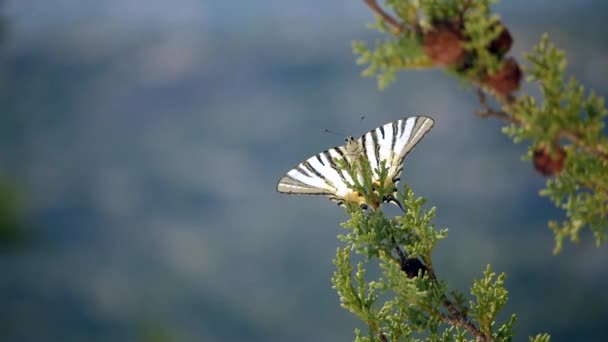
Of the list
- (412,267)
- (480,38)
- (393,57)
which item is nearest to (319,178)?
(412,267)

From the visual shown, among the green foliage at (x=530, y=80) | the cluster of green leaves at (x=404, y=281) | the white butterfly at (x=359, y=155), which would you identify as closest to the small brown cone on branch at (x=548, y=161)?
the green foliage at (x=530, y=80)

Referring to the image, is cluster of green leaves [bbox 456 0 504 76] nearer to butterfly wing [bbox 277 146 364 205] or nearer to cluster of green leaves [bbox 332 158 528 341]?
cluster of green leaves [bbox 332 158 528 341]

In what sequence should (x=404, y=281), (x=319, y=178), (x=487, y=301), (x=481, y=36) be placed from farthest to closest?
(x=319, y=178)
(x=487, y=301)
(x=404, y=281)
(x=481, y=36)

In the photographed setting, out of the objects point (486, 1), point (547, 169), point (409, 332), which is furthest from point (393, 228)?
point (486, 1)

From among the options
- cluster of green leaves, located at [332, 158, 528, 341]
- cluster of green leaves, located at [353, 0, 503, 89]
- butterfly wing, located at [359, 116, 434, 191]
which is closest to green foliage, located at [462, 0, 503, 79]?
cluster of green leaves, located at [353, 0, 503, 89]

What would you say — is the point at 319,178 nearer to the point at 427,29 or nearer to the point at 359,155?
the point at 359,155

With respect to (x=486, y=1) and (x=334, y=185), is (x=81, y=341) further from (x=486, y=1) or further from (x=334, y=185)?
(x=486, y=1)
